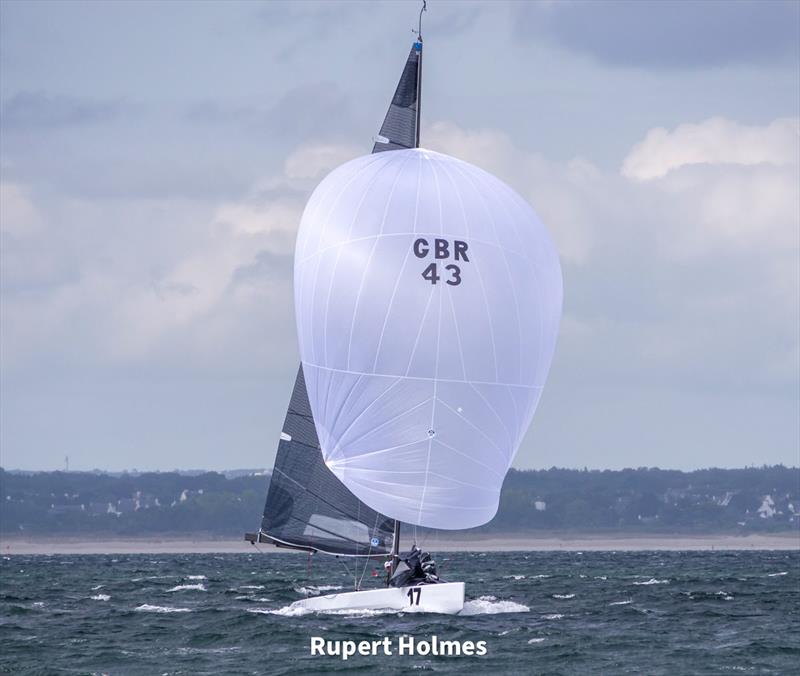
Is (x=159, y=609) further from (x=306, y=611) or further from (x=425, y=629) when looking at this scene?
(x=425, y=629)

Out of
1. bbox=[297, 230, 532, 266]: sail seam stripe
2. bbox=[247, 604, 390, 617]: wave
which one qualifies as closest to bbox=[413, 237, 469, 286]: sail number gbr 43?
bbox=[297, 230, 532, 266]: sail seam stripe

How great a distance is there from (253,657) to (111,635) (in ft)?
21.6

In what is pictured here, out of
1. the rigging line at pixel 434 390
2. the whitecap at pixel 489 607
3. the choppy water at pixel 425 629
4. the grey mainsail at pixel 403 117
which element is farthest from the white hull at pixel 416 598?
the grey mainsail at pixel 403 117

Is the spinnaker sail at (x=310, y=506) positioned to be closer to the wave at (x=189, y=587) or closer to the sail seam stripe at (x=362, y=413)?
the sail seam stripe at (x=362, y=413)

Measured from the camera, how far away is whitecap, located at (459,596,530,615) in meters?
45.6

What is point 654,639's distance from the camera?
4025cm

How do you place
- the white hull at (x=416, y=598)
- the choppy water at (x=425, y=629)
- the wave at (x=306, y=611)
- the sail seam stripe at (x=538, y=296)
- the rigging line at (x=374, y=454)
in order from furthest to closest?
1. the wave at (x=306, y=611)
2. the white hull at (x=416, y=598)
3. the sail seam stripe at (x=538, y=296)
4. the rigging line at (x=374, y=454)
5. the choppy water at (x=425, y=629)

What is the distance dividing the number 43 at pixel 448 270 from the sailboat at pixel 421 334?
0.11 ft

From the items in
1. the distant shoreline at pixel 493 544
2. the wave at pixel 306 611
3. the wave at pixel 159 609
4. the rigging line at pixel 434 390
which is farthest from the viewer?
the distant shoreline at pixel 493 544

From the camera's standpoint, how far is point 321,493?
44.0 metres

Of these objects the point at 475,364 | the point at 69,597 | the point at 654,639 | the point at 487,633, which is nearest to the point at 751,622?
the point at 654,639

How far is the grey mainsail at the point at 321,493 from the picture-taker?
4359 cm

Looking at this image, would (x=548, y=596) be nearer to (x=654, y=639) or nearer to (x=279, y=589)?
(x=279, y=589)

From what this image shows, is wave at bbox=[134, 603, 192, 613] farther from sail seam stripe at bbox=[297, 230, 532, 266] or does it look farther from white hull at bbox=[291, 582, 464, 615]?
sail seam stripe at bbox=[297, 230, 532, 266]
